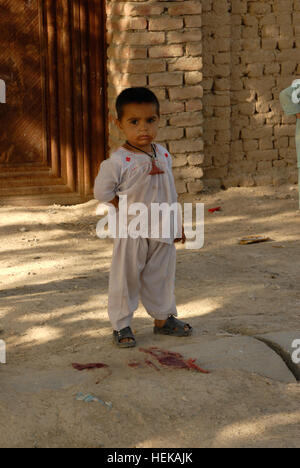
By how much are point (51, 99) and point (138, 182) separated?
3541mm

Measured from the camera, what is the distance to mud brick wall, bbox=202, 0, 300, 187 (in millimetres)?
6812

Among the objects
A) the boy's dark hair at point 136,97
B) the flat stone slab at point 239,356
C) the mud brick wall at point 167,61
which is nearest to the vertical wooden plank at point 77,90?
the mud brick wall at point 167,61

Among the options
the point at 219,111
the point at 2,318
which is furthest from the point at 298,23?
the point at 2,318

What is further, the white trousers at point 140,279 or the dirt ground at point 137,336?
the white trousers at point 140,279

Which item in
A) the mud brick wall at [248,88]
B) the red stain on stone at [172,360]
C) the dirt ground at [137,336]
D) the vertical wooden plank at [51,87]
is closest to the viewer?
the dirt ground at [137,336]

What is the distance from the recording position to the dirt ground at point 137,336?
276cm

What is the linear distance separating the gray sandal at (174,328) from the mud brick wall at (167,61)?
9.94 feet

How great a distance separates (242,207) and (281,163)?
0.89m

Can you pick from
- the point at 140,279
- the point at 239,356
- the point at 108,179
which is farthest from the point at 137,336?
the point at 108,179

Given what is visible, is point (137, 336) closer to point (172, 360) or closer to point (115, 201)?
point (172, 360)

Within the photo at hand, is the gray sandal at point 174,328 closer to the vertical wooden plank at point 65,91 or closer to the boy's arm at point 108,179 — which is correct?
the boy's arm at point 108,179

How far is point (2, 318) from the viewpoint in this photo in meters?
4.08

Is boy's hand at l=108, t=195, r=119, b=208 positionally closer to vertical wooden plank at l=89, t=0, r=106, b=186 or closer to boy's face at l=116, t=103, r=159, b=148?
boy's face at l=116, t=103, r=159, b=148

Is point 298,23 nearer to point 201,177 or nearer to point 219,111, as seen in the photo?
point 219,111
